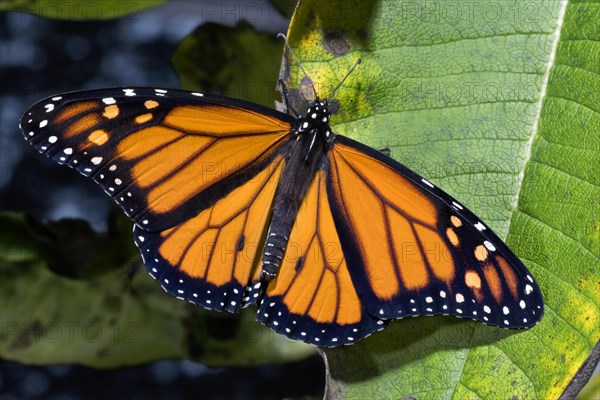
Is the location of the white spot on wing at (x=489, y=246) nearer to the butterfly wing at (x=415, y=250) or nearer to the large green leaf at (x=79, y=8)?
the butterfly wing at (x=415, y=250)

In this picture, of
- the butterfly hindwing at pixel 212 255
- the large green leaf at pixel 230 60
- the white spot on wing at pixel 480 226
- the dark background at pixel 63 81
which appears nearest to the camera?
the white spot on wing at pixel 480 226

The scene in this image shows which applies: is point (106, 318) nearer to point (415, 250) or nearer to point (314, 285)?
point (314, 285)

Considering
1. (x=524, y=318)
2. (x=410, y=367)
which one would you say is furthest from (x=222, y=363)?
(x=524, y=318)

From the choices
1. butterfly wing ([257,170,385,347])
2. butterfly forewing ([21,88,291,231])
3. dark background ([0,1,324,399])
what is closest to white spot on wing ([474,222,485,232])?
butterfly wing ([257,170,385,347])

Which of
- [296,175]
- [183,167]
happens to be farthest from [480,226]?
[183,167]

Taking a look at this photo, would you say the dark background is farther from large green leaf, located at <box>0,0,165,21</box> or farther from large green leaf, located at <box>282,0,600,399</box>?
large green leaf, located at <box>282,0,600,399</box>

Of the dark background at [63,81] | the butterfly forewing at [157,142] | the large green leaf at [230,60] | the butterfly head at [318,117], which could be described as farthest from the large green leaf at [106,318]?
the butterfly head at [318,117]
